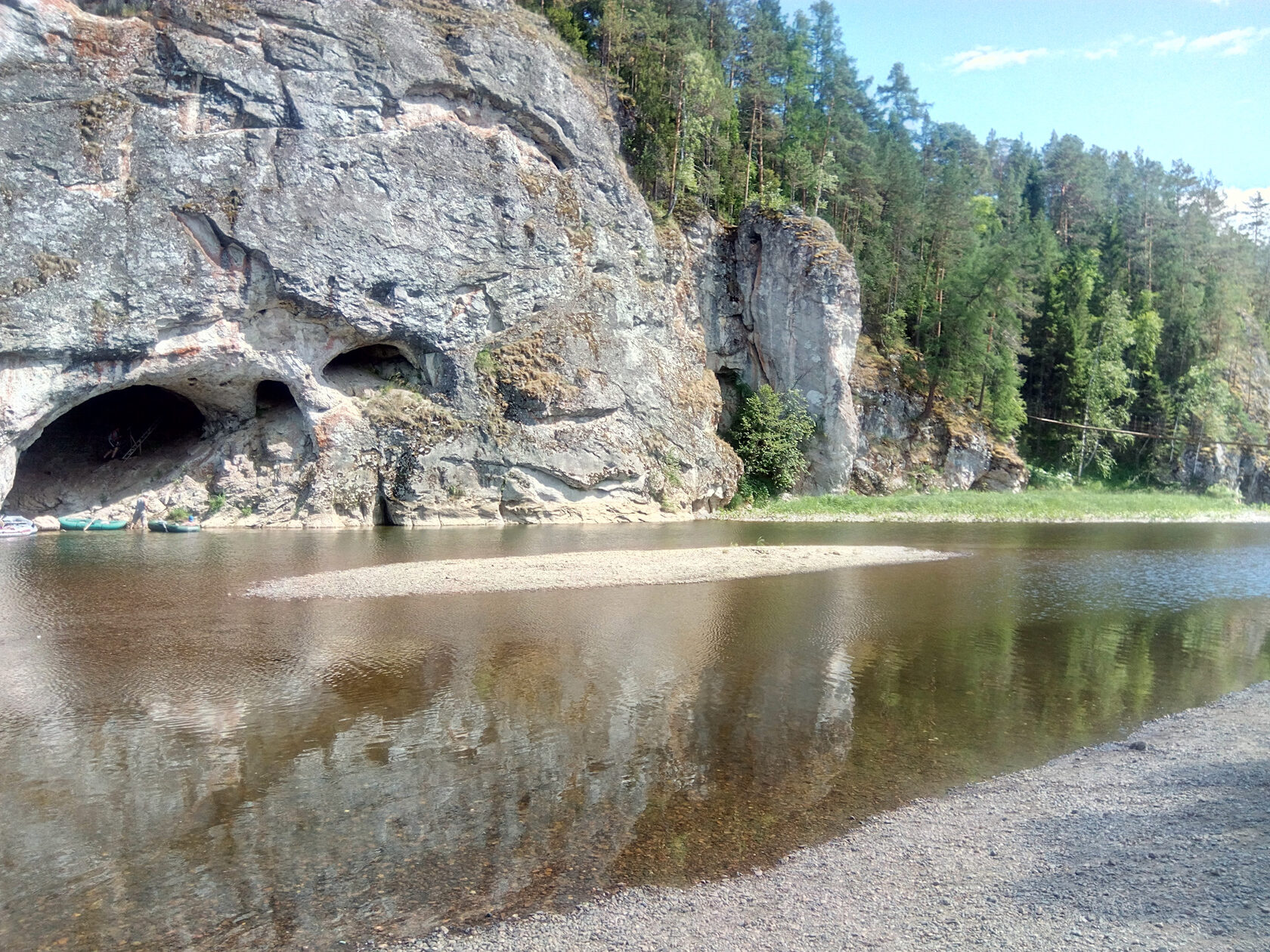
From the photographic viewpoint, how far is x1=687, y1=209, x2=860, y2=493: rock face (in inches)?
1797

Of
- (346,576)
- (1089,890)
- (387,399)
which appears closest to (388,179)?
(387,399)

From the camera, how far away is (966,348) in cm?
5066

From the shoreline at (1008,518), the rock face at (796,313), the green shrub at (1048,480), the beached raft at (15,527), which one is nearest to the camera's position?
the beached raft at (15,527)

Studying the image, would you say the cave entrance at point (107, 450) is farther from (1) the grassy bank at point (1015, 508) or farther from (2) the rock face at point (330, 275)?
(1) the grassy bank at point (1015, 508)

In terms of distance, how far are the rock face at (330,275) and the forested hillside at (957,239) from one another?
7.09m

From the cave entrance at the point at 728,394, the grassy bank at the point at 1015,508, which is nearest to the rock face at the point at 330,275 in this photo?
the grassy bank at the point at 1015,508

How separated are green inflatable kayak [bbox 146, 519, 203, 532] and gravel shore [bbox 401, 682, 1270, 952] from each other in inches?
1091

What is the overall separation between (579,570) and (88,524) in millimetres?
19176

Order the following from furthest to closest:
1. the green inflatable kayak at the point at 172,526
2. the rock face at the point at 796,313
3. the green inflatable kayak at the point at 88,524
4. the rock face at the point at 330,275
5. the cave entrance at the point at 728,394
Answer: the cave entrance at the point at 728,394 < the rock face at the point at 796,313 < the green inflatable kayak at the point at 172,526 < the green inflatable kayak at the point at 88,524 < the rock face at the point at 330,275

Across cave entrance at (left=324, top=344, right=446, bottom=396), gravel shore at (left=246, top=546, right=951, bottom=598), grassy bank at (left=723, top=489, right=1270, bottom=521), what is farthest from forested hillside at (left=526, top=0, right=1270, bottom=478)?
gravel shore at (left=246, top=546, right=951, bottom=598)

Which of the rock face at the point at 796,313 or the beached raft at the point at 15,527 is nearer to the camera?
the beached raft at the point at 15,527

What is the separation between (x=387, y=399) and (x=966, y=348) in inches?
1372

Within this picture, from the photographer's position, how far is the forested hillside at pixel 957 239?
46.5 metres

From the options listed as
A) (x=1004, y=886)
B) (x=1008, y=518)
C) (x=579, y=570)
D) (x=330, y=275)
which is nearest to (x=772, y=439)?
(x=1008, y=518)
